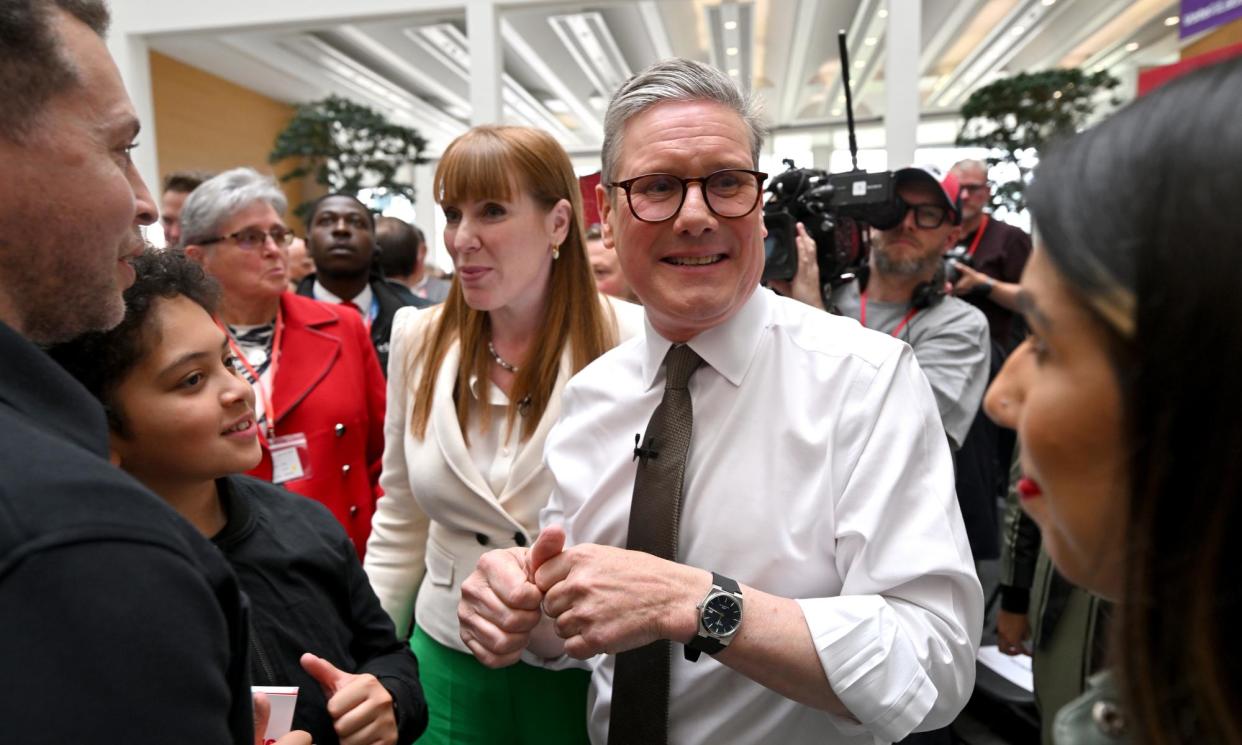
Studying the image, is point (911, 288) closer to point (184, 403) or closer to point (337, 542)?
point (337, 542)

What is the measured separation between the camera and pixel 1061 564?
631 millimetres

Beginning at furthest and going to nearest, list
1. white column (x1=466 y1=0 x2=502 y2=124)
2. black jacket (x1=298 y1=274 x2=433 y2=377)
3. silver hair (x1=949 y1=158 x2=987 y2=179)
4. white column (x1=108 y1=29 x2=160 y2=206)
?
white column (x1=108 y1=29 x2=160 y2=206), white column (x1=466 y1=0 x2=502 y2=124), silver hair (x1=949 y1=158 x2=987 y2=179), black jacket (x1=298 y1=274 x2=433 y2=377)

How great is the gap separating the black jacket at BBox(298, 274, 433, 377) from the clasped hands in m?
2.26

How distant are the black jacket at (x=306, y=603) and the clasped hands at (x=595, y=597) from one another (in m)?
0.32

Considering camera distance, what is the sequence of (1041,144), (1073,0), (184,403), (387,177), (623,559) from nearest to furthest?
1. (1041,144)
2. (623,559)
3. (184,403)
4. (1073,0)
5. (387,177)

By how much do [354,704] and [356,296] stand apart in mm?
2577

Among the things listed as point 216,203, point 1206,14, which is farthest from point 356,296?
point 1206,14

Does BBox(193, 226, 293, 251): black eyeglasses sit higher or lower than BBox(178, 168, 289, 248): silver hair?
lower

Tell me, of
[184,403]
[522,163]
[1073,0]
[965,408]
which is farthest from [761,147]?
[1073,0]

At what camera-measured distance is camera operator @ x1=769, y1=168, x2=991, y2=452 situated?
2.28 metres

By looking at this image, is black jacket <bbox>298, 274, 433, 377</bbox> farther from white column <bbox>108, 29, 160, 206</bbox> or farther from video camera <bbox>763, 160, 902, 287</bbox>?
white column <bbox>108, 29, 160, 206</bbox>

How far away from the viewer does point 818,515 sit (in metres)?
1.11

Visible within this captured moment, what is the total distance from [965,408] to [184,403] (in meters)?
1.98

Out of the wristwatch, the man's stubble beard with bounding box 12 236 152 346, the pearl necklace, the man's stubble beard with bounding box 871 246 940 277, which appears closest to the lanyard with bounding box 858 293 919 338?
the man's stubble beard with bounding box 871 246 940 277
